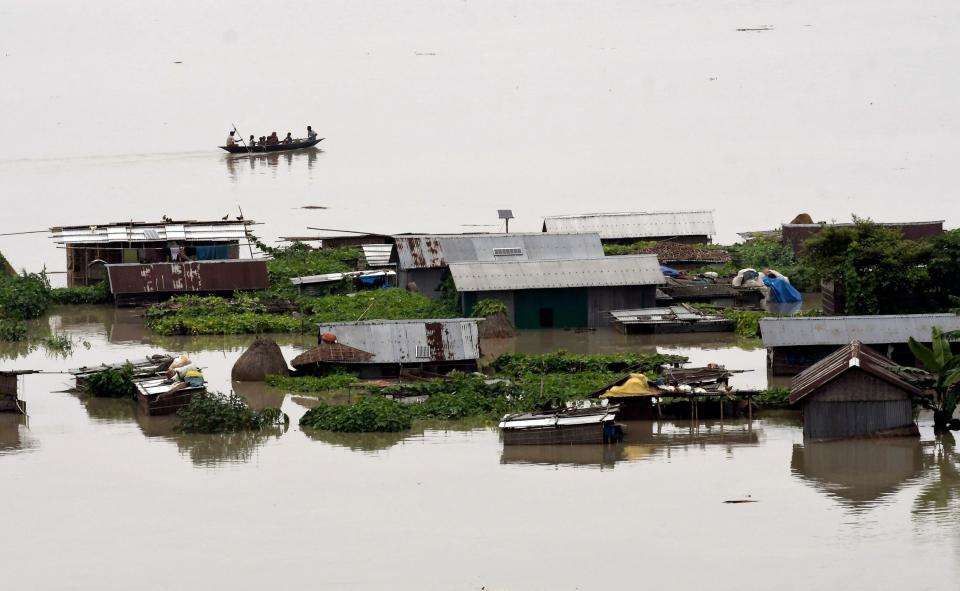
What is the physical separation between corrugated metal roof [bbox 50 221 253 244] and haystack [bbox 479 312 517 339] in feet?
27.9

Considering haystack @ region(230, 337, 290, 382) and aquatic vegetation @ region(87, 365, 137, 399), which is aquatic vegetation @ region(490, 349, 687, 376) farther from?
aquatic vegetation @ region(87, 365, 137, 399)

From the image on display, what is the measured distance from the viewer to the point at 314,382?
26.8 metres

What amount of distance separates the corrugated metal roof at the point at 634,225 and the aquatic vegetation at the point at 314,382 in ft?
44.8

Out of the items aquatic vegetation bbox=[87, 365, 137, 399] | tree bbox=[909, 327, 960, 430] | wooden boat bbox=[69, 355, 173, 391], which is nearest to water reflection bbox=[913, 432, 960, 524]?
tree bbox=[909, 327, 960, 430]

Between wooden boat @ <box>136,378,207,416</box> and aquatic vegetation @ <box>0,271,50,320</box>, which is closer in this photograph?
wooden boat @ <box>136,378,207,416</box>

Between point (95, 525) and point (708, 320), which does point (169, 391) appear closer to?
point (95, 525)

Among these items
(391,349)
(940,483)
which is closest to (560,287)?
(391,349)

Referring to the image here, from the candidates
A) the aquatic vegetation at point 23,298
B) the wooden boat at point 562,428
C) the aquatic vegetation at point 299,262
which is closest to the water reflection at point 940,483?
the wooden boat at point 562,428

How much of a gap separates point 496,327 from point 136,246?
33.9 feet

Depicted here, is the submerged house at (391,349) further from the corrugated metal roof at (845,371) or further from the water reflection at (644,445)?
the corrugated metal roof at (845,371)

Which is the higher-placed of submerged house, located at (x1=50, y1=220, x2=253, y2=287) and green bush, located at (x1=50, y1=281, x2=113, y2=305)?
submerged house, located at (x1=50, y1=220, x2=253, y2=287)

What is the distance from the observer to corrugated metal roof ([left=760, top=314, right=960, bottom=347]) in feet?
86.8

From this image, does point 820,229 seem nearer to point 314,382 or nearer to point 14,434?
point 314,382

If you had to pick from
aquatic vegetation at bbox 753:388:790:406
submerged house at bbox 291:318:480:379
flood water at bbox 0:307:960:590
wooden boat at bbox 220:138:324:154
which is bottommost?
flood water at bbox 0:307:960:590
